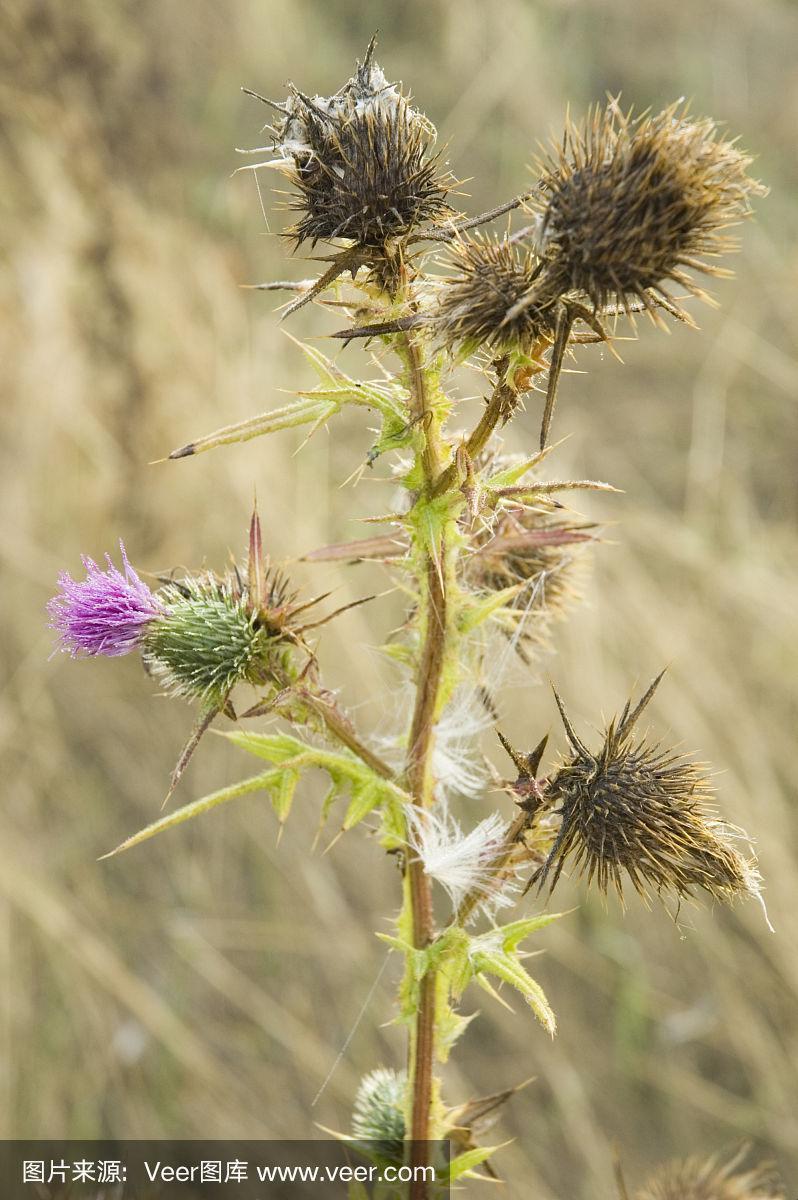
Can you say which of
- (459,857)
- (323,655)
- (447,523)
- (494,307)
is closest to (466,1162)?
(459,857)

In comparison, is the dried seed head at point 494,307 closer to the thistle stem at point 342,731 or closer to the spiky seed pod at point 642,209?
the spiky seed pod at point 642,209

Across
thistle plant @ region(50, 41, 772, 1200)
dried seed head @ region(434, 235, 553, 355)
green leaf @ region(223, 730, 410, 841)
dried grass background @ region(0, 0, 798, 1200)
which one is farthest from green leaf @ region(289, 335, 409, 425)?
dried grass background @ region(0, 0, 798, 1200)

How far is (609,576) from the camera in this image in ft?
14.7

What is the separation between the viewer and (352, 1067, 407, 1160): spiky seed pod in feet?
5.55

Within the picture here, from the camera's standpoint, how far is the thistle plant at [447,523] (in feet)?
3.90

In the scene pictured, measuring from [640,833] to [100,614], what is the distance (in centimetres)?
86

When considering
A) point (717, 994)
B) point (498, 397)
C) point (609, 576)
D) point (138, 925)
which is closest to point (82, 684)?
point (138, 925)

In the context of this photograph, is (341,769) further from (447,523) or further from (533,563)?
(533,563)

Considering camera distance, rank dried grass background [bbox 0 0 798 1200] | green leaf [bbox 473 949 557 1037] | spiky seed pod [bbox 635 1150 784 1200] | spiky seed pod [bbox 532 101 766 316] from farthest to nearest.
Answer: dried grass background [bbox 0 0 798 1200] < spiky seed pod [bbox 635 1150 784 1200] < green leaf [bbox 473 949 557 1037] < spiky seed pod [bbox 532 101 766 316]

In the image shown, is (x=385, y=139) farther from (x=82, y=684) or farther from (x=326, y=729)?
(x=82, y=684)

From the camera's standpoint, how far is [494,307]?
4.08 ft

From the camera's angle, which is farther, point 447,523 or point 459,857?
point 459,857

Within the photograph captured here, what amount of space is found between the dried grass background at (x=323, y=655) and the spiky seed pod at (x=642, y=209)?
2.84 m

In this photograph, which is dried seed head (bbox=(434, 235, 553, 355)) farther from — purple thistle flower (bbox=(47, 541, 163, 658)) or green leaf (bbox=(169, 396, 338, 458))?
purple thistle flower (bbox=(47, 541, 163, 658))
